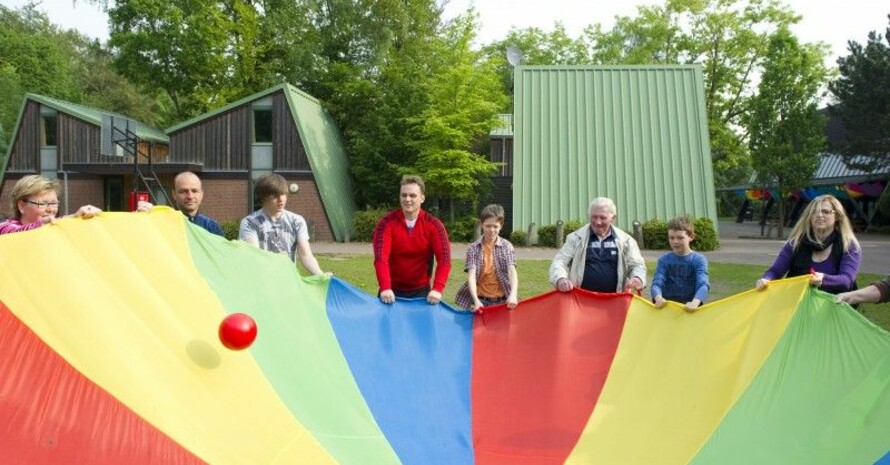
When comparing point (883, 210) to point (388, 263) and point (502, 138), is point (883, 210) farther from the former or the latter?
point (388, 263)

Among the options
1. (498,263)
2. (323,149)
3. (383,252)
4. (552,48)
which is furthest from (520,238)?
(552,48)

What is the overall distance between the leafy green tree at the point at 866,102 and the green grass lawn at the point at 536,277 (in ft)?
51.7

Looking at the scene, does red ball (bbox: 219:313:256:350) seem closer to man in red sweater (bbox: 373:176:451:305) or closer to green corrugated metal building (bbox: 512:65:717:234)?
man in red sweater (bbox: 373:176:451:305)

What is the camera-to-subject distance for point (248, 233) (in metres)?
4.76

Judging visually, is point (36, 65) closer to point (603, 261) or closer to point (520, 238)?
point (520, 238)

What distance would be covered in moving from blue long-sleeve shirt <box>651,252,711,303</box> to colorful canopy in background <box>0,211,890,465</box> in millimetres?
492

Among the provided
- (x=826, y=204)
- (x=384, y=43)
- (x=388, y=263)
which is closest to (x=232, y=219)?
(x=384, y=43)

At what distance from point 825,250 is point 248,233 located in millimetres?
3568

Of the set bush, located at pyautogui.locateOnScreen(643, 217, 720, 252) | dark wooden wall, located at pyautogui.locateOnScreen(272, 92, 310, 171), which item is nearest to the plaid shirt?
bush, located at pyautogui.locateOnScreen(643, 217, 720, 252)

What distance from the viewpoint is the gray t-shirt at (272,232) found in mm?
4785

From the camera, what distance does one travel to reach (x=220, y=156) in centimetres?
2355

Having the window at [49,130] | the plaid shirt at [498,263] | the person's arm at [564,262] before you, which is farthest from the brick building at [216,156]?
the person's arm at [564,262]

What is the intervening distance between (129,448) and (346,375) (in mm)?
1440

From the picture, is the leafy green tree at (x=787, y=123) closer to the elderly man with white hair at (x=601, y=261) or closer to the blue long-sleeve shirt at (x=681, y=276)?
the blue long-sleeve shirt at (x=681, y=276)
